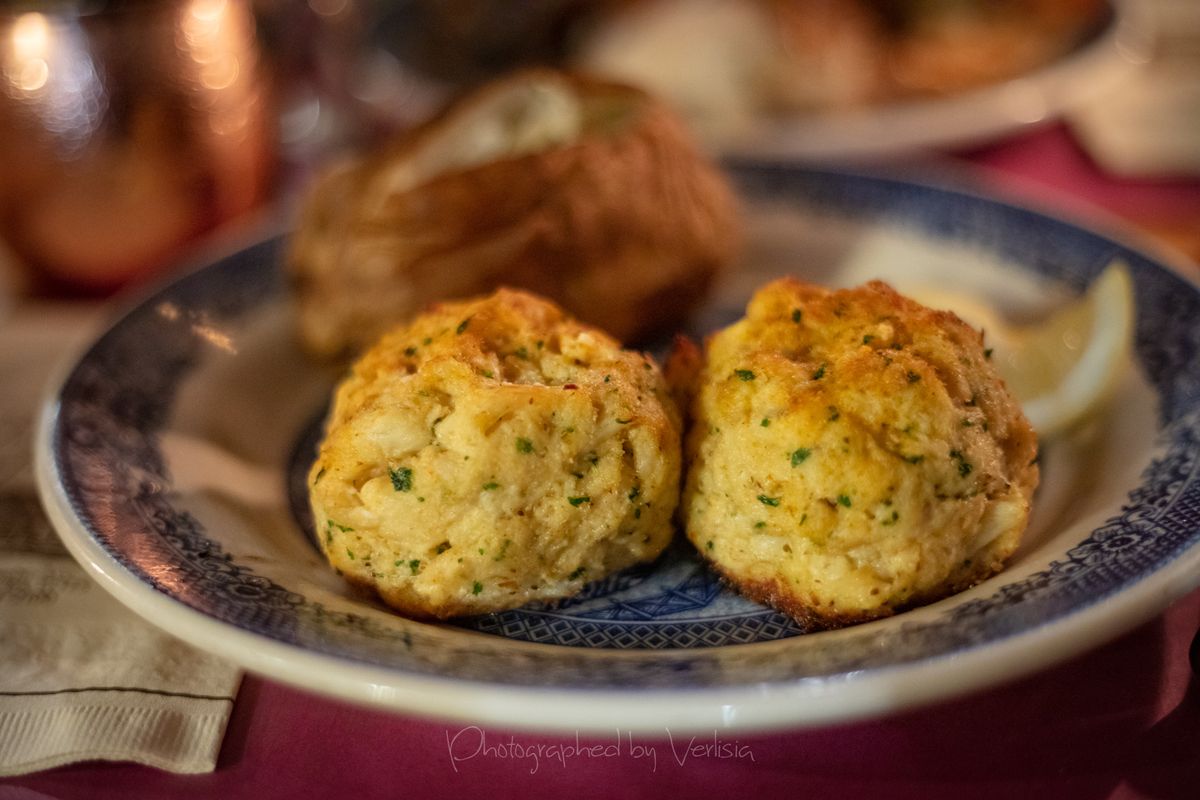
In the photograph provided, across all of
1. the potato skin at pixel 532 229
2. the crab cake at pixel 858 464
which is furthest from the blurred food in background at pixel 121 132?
the crab cake at pixel 858 464

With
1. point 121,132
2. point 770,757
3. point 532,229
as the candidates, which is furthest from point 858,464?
point 121,132

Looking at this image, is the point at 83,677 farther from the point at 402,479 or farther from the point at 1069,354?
the point at 1069,354

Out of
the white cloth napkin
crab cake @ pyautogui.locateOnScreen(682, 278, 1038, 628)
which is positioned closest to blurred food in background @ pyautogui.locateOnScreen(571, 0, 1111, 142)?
crab cake @ pyautogui.locateOnScreen(682, 278, 1038, 628)

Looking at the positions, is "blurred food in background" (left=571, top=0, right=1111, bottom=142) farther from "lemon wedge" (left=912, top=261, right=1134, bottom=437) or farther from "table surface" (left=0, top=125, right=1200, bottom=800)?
"table surface" (left=0, top=125, right=1200, bottom=800)

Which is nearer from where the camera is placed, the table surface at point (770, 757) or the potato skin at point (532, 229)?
the table surface at point (770, 757)

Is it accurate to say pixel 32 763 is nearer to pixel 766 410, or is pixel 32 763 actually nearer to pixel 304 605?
pixel 304 605

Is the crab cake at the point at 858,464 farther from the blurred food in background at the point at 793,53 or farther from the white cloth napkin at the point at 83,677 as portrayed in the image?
the blurred food in background at the point at 793,53
